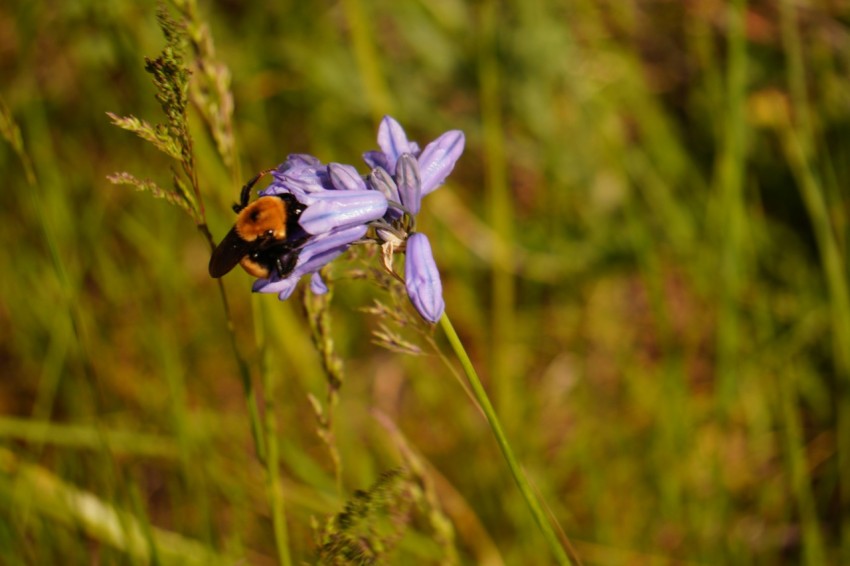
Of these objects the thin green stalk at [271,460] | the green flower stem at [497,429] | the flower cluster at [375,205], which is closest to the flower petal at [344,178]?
the flower cluster at [375,205]

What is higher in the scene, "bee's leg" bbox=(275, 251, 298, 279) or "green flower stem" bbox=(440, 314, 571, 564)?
"bee's leg" bbox=(275, 251, 298, 279)

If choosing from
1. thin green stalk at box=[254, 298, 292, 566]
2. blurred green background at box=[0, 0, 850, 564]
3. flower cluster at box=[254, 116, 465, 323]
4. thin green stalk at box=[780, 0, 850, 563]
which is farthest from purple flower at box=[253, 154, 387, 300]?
thin green stalk at box=[780, 0, 850, 563]

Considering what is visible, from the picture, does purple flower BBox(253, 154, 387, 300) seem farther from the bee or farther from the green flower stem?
the green flower stem

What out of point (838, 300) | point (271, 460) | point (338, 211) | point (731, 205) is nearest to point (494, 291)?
point (731, 205)

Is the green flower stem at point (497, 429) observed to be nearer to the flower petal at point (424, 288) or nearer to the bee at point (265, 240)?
the flower petal at point (424, 288)

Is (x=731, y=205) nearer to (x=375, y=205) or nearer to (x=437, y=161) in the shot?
(x=437, y=161)

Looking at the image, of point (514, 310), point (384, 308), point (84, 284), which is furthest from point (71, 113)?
point (384, 308)

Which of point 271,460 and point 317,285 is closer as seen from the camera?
point 317,285
